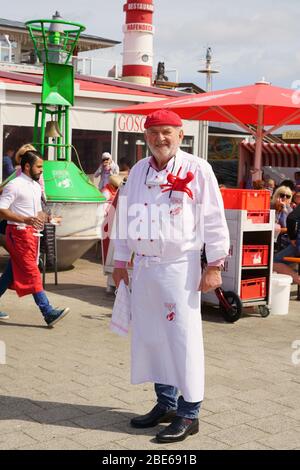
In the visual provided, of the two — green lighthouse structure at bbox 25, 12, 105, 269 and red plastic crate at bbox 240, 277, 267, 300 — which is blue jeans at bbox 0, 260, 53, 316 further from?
green lighthouse structure at bbox 25, 12, 105, 269

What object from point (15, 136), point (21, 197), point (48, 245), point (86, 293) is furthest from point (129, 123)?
point (21, 197)

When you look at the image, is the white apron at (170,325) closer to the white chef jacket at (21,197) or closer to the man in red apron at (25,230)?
the man in red apron at (25,230)

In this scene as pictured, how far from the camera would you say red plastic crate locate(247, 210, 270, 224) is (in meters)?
8.59

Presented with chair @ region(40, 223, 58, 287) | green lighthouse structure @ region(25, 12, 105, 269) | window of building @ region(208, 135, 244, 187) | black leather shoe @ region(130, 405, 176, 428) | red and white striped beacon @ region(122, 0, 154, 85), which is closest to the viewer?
black leather shoe @ region(130, 405, 176, 428)

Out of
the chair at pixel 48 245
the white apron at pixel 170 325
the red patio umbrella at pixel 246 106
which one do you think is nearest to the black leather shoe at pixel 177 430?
the white apron at pixel 170 325

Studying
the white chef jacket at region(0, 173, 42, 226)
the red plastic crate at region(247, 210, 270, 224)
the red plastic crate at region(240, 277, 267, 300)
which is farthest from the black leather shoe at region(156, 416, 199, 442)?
the red plastic crate at region(247, 210, 270, 224)

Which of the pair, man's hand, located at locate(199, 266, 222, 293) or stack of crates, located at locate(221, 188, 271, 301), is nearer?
man's hand, located at locate(199, 266, 222, 293)

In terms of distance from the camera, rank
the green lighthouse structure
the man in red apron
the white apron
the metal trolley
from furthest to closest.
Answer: the green lighthouse structure < the metal trolley < the man in red apron < the white apron

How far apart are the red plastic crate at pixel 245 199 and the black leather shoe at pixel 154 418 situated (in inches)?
154

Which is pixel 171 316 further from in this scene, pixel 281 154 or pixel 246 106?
pixel 281 154

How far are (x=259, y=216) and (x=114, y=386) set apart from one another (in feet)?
12.0

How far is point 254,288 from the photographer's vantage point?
28.3 feet
